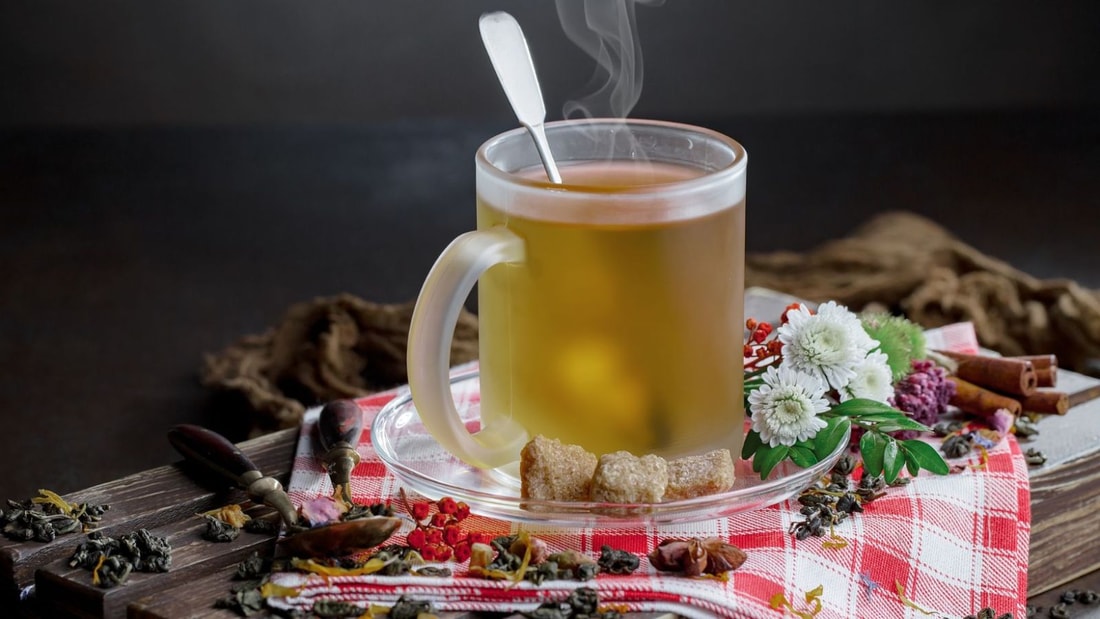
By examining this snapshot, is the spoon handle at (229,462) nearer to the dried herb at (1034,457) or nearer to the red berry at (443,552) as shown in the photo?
the red berry at (443,552)

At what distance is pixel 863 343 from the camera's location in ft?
4.18

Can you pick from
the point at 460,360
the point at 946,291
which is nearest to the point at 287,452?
the point at 460,360

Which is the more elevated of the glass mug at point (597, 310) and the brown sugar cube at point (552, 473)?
the glass mug at point (597, 310)

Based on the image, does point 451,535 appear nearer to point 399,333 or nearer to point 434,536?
point 434,536

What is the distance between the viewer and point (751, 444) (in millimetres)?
1242

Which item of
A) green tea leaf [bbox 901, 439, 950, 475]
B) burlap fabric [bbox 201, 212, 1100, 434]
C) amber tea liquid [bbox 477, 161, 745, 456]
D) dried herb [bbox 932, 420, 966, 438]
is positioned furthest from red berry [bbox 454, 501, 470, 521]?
burlap fabric [bbox 201, 212, 1100, 434]

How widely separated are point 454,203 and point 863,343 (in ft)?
7.54

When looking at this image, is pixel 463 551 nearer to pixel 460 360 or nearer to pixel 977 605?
pixel 977 605

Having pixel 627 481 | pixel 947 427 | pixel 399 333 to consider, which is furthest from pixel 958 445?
pixel 399 333

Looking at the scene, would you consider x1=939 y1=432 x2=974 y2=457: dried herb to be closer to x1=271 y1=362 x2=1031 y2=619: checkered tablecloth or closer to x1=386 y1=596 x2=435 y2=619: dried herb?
x1=271 y1=362 x2=1031 y2=619: checkered tablecloth

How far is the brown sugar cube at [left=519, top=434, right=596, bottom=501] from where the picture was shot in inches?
43.7

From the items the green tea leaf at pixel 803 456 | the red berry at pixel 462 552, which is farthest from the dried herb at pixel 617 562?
the green tea leaf at pixel 803 456

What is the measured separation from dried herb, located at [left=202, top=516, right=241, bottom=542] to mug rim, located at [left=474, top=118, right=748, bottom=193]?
15.7 inches

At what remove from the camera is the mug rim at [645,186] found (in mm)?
1102
